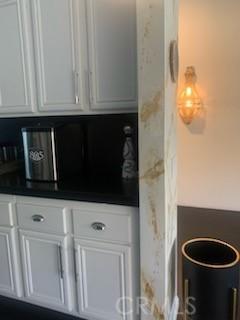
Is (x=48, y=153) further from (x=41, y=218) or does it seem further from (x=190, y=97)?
(x=190, y=97)

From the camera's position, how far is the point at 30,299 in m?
1.98

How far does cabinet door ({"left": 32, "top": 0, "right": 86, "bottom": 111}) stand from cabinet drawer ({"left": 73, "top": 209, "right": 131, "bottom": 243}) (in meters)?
0.69

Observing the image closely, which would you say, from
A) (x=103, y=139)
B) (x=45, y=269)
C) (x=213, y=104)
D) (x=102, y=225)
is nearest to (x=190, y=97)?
(x=213, y=104)

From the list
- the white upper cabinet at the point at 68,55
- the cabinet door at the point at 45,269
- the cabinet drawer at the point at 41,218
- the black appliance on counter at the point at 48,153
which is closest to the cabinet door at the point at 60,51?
the white upper cabinet at the point at 68,55

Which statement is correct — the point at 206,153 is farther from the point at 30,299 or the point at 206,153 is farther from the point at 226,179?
the point at 30,299

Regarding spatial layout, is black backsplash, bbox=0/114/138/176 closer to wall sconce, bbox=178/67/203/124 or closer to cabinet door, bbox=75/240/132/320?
cabinet door, bbox=75/240/132/320

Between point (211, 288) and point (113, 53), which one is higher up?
A: point (113, 53)

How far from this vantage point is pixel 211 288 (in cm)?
163

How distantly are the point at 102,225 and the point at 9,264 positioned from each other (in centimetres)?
81

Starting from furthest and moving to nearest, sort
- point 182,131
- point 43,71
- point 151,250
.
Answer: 1. point 182,131
2. point 43,71
3. point 151,250

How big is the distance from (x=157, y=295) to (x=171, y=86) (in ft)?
3.74

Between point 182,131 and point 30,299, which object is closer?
point 30,299

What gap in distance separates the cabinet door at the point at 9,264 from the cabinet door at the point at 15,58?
0.87 m

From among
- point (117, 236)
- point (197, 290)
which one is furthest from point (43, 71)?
point (197, 290)
